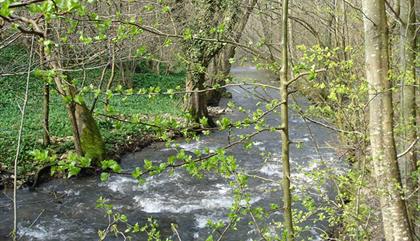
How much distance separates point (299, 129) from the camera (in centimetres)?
→ 1491

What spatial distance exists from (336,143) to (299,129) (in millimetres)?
2985

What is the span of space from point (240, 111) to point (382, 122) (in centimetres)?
131

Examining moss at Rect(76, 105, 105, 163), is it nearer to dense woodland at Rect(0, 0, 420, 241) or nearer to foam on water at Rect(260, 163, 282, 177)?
dense woodland at Rect(0, 0, 420, 241)

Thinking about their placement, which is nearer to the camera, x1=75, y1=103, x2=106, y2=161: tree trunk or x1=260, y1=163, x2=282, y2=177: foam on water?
x1=260, y1=163, x2=282, y2=177: foam on water

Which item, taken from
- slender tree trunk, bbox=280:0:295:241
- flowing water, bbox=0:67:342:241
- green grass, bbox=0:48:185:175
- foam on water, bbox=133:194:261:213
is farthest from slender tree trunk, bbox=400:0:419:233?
green grass, bbox=0:48:185:175

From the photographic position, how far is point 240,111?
3480 mm

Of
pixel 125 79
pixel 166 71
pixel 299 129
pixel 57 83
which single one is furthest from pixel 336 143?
pixel 166 71

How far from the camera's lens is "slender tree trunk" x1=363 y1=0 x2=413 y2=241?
3765 mm

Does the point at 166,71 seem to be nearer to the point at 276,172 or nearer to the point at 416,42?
the point at 276,172

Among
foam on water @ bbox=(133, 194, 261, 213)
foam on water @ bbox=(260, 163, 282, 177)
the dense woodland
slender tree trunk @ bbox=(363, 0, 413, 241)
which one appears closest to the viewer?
the dense woodland

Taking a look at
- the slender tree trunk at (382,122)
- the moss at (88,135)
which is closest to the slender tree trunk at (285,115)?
the slender tree trunk at (382,122)

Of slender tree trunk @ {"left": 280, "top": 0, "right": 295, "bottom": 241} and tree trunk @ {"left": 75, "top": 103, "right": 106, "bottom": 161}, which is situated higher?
slender tree trunk @ {"left": 280, "top": 0, "right": 295, "bottom": 241}

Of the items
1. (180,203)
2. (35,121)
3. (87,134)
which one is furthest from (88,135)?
(180,203)

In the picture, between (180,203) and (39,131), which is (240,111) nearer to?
(180,203)
